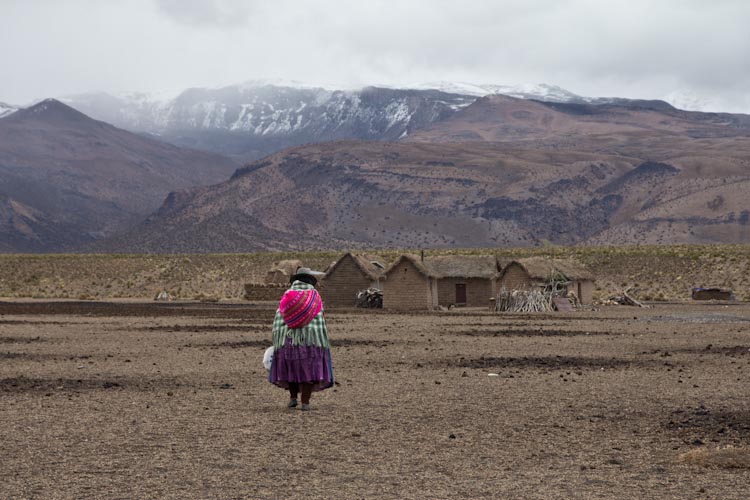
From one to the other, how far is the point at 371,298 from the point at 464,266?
5219mm

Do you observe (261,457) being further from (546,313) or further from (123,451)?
(546,313)

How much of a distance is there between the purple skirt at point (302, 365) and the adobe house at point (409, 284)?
123ft

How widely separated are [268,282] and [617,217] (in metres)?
119

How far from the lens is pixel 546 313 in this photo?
4791 centimetres

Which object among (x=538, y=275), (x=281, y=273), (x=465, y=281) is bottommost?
(x=465, y=281)

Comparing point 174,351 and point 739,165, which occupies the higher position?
point 739,165

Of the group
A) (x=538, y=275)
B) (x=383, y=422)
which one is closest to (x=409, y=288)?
(x=538, y=275)

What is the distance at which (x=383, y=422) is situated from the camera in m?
13.5

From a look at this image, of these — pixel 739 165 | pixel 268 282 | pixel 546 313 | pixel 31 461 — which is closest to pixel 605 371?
pixel 31 461

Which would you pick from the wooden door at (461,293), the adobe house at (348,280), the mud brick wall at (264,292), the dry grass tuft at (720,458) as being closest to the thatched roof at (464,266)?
the wooden door at (461,293)

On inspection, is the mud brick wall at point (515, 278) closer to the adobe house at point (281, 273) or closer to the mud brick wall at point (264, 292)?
the mud brick wall at point (264, 292)

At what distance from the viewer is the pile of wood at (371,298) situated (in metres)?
54.3

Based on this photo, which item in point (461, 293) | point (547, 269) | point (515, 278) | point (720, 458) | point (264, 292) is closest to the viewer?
point (720, 458)

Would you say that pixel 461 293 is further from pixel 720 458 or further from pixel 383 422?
pixel 720 458
